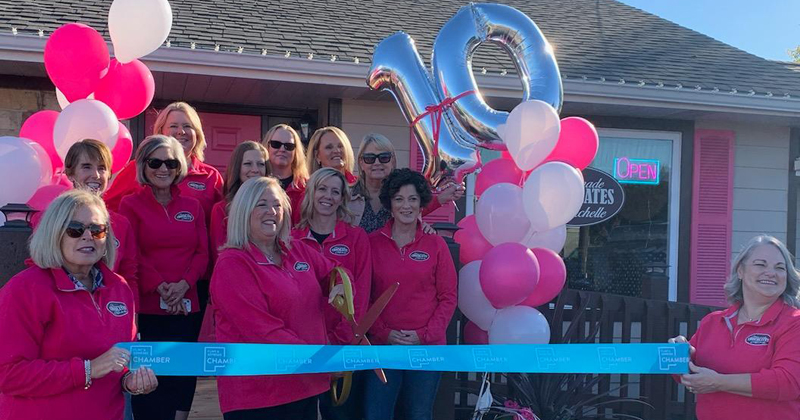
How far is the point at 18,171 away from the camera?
351cm

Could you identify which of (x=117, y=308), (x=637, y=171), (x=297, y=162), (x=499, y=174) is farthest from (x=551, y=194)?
(x=637, y=171)

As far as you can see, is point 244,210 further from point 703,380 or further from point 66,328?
point 703,380

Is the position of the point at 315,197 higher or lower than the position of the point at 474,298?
higher

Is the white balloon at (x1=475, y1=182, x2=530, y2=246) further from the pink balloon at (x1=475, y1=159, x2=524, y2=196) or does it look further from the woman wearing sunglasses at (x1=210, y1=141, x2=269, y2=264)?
the woman wearing sunglasses at (x1=210, y1=141, x2=269, y2=264)

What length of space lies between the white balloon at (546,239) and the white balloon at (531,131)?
45 centimetres

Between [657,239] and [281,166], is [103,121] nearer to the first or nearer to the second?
[281,166]

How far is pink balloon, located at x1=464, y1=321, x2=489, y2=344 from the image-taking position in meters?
4.15

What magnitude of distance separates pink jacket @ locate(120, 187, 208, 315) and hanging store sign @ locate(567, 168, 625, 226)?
472 centimetres

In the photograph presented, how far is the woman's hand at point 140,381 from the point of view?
252 centimetres

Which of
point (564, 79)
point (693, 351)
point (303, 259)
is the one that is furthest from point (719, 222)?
point (303, 259)

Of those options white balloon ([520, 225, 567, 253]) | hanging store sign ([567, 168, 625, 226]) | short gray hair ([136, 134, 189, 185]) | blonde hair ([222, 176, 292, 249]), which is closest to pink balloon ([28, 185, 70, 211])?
short gray hair ([136, 134, 189, 185])

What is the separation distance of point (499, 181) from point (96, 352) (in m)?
2.67

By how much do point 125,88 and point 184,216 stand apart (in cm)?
114

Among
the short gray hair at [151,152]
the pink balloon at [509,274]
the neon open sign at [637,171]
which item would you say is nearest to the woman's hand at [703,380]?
the pink balloon at [509,274]
